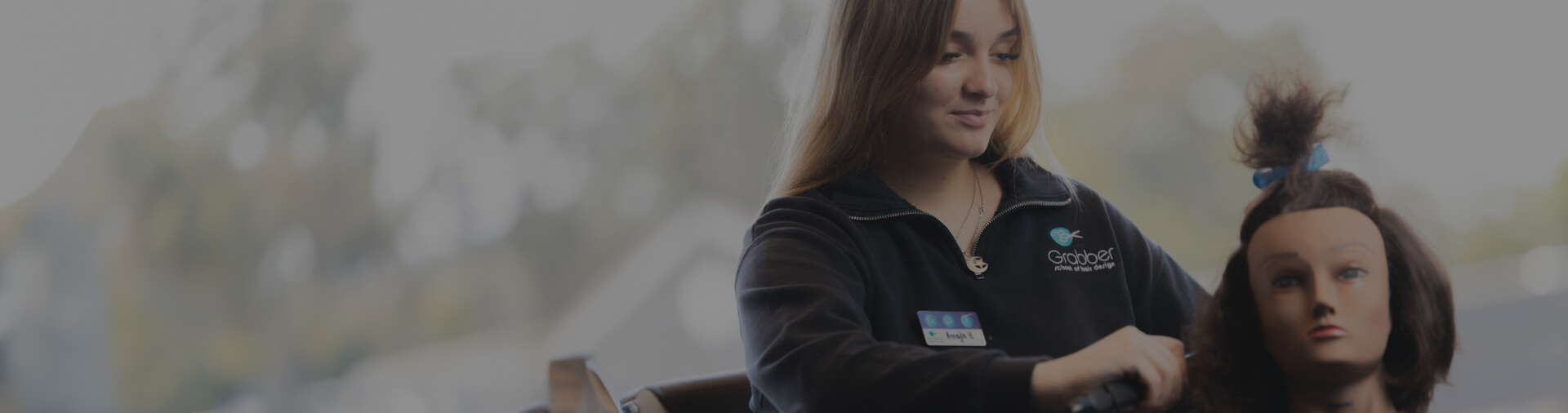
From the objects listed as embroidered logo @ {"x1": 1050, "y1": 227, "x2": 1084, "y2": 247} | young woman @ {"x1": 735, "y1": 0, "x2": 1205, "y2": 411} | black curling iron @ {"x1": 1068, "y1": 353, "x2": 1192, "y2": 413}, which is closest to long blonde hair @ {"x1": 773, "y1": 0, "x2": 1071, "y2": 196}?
young woman @ {"x1": 735, "y1": 0, "x2": 1205, "y2": 411}

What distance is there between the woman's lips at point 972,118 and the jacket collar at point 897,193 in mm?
135

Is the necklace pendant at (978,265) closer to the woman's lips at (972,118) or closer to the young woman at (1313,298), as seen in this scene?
the woman's lips at (972,118)

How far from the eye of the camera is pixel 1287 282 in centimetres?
119

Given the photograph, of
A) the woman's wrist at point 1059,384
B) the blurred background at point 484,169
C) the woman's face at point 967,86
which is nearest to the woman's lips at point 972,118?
the woman's face at point 967,86

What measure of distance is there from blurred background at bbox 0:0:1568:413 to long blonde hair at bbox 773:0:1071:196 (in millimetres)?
1141

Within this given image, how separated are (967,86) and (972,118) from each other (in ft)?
0.15

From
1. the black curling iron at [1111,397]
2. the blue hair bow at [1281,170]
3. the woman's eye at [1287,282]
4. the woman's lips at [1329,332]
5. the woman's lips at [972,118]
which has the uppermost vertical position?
the woman's lips at [972,118]

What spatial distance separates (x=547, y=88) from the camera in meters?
3.07

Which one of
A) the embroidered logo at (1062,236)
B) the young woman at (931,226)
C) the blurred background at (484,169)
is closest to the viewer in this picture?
the young woman at (931,226)

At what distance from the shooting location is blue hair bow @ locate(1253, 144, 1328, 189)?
1193 millimetres

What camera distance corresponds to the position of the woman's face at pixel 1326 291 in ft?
3.80

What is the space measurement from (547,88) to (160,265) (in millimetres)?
1023

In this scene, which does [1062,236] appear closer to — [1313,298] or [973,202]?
[973,202]

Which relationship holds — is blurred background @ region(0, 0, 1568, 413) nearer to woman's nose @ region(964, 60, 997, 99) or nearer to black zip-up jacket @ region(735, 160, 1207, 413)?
black zip-up jacket @ region(735, 160, 1207, 413)
